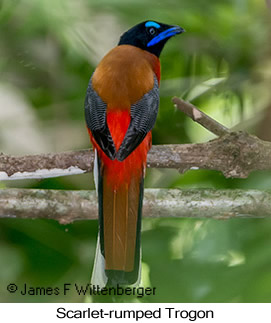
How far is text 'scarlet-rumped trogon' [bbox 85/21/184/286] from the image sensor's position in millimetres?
2035

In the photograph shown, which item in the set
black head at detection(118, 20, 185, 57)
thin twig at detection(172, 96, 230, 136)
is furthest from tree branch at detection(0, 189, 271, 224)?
black head at detection(118, 20, 185, 57)

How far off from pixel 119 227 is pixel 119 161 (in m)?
0.23

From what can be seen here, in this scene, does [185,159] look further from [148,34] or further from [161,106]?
[148,34]

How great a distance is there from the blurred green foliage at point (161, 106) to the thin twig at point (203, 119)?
10 cm

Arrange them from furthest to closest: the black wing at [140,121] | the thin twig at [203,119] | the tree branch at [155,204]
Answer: the thin twig at [203,119] < the tree branch at [155,204] < the black wing at [140,121]

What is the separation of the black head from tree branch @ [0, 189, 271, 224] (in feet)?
1.99

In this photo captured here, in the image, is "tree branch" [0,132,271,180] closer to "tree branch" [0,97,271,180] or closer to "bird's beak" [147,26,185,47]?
"tree branch" [0,97,271,180]

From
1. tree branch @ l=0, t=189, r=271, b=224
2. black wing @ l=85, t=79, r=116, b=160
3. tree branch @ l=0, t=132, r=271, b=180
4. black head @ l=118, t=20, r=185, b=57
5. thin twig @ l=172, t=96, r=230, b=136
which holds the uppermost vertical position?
black head @ l=118, t=20, r=185, b=57

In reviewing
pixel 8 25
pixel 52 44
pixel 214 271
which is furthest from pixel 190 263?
pixel 8 25

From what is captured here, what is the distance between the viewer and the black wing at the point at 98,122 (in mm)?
2002

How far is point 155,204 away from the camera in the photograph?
7.23 feet

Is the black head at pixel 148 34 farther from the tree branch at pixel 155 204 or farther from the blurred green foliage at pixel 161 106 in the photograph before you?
the tree branch at pixel 155 204

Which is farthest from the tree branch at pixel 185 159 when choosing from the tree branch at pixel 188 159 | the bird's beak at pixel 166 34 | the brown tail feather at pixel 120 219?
the bird's beak at pixel 166 34

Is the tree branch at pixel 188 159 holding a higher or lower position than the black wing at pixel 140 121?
lower
